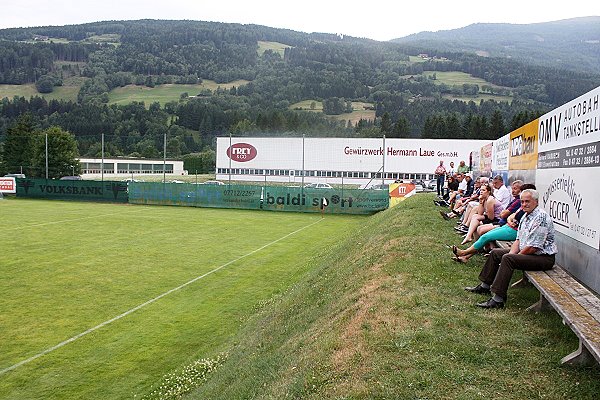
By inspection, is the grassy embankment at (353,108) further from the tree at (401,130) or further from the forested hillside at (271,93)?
the tree at (401,130)

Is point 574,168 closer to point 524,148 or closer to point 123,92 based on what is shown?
point 524,148

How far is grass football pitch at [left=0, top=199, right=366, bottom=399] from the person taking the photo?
9461mm

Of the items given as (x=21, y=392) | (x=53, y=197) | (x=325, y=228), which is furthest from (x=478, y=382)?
(x=53, y=197)

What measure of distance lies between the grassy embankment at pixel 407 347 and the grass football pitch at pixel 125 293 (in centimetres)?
188

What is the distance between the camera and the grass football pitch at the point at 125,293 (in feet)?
31.0

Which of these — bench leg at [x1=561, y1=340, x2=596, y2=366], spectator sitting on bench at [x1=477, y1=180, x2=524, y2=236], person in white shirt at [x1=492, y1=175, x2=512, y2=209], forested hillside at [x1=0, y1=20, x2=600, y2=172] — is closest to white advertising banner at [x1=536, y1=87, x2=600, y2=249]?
spectator sitting on bench at [x1=477, y1=180, x2=524, y2=236]

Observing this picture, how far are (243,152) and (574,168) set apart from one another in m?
56.8

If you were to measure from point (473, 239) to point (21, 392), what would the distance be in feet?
29.6

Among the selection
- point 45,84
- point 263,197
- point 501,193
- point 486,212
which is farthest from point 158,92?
point 486,212

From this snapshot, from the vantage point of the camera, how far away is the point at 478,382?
5.02 metres

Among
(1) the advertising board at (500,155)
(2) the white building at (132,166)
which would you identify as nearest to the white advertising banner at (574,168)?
(1) the advertising board at (500,155)

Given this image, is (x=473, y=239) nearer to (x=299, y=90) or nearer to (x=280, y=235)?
(x=280, y=235)

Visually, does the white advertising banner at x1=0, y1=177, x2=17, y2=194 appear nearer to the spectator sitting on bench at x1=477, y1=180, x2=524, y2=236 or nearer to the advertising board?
the advertising board

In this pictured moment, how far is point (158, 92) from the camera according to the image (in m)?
153
